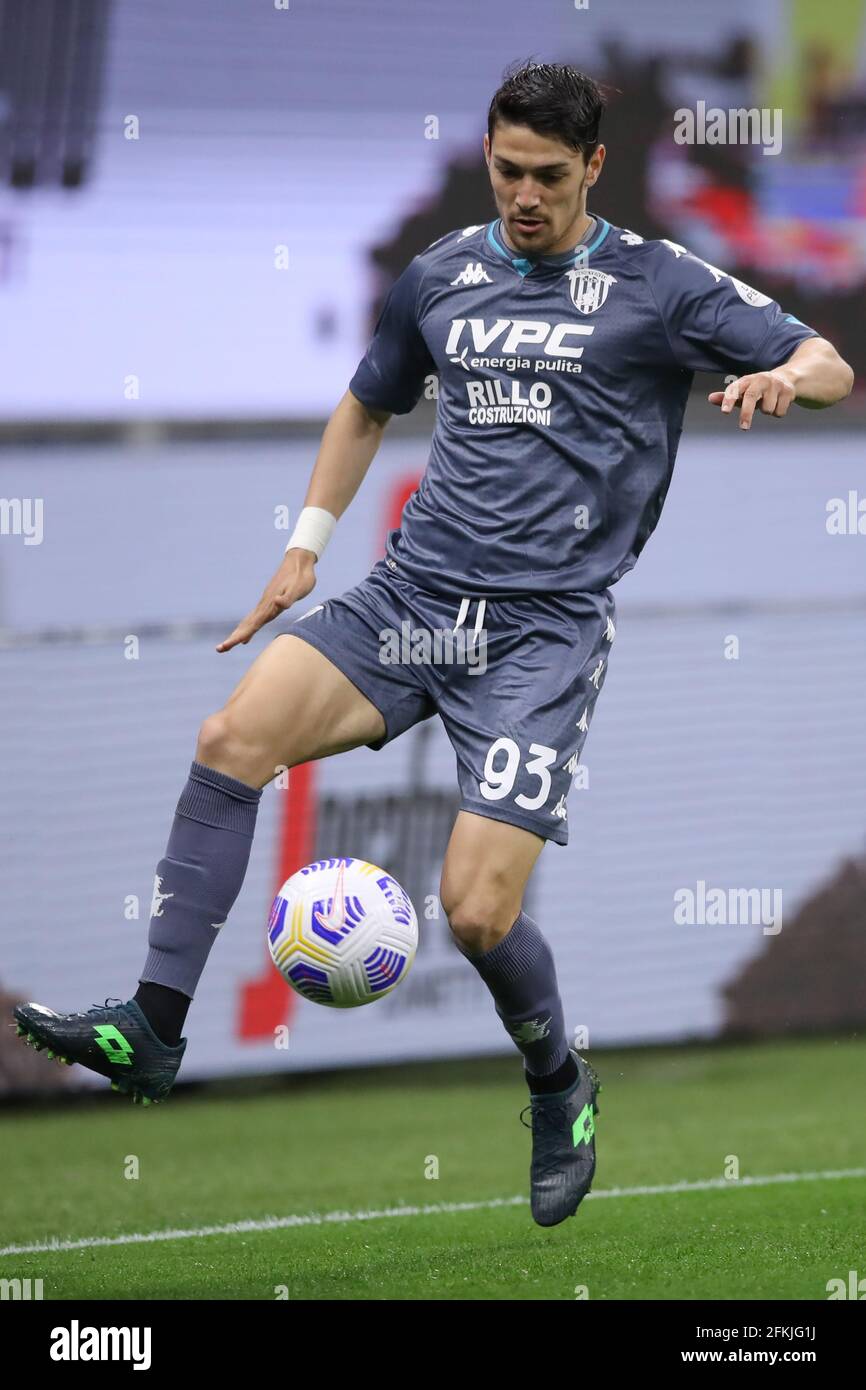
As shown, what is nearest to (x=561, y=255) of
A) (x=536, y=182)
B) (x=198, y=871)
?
(x=536, y=182)

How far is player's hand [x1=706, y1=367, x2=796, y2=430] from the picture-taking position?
4.14m

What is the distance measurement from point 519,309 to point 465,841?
1323 mm

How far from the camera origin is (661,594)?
13.5 meters

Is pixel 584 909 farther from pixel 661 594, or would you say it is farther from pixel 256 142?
pixel 256 142

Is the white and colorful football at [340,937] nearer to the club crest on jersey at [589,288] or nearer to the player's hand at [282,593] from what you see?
the player's hand at [282,593]

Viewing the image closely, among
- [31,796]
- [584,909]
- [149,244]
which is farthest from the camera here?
[149,244]

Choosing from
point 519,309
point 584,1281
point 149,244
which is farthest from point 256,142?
point 584,1281

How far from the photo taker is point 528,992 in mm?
4863

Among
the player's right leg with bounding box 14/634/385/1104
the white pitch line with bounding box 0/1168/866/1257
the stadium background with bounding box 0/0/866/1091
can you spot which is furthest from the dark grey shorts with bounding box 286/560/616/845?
the stadium background with bounding box 0/0/866/1091

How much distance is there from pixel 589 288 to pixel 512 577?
0.73 metres

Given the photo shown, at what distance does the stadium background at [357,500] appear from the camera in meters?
9.56

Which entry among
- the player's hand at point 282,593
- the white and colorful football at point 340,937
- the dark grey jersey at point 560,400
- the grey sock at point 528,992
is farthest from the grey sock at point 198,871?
the dark grey jersey at point 560,400

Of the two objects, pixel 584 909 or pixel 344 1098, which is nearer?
pixel 344 1098
